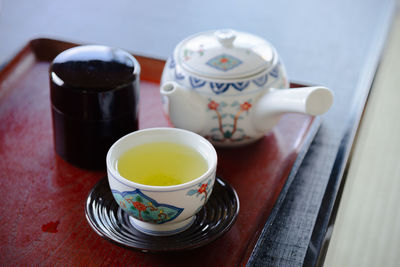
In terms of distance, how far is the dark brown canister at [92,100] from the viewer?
0.62m

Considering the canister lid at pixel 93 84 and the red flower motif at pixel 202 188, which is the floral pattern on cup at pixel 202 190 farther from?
the canister lid at pixel 93 84

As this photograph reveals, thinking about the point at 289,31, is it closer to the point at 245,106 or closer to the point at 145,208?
the point at 245,106

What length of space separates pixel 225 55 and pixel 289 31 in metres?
0.57

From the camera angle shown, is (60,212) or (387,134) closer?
(60,212)

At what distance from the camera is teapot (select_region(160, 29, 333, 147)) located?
0.67 m

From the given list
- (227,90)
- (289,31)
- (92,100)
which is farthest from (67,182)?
(289,31)

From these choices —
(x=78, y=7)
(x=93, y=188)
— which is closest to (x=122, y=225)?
(x=93, y=188)

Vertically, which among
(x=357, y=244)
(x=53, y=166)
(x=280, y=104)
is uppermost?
(x=280, y=104)

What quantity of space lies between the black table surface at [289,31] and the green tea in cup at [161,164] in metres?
0.18

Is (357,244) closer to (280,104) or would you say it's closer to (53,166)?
(280,104)

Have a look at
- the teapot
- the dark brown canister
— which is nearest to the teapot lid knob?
the teapot

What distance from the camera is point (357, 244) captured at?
77 cm

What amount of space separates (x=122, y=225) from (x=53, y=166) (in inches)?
6.8


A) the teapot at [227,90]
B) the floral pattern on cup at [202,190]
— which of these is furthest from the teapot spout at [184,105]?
the floral pattern on cup at [202,190]
